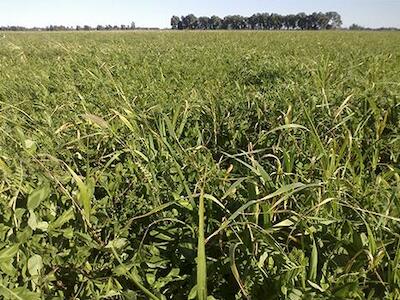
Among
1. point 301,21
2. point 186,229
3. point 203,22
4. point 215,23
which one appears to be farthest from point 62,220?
point 301,21

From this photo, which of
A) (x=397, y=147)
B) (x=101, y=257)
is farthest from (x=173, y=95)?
(x=101, y=257)

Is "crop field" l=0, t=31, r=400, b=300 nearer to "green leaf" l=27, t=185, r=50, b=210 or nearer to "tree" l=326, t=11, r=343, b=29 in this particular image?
"green leaf" l=27, t=185, r=50, b=210

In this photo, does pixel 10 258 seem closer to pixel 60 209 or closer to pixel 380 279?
pixel 60 209

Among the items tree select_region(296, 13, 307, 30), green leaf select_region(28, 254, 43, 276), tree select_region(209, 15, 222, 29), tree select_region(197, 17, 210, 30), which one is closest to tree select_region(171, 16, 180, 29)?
tree select_region(197, 17, 210, 30)

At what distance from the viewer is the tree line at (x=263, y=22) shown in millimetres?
110750

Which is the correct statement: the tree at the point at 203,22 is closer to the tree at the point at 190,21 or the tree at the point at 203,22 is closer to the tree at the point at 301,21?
Result: the tree at the point at 190,21

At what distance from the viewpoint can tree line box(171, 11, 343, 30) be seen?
4360 inches

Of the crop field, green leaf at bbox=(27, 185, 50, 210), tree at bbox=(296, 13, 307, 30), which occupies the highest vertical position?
tree at bbox=(296, 13, 307, 30)

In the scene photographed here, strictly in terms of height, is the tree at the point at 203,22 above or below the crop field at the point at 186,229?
above

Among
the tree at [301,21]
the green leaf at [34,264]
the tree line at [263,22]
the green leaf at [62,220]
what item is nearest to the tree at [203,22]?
the tree line at [263,22]

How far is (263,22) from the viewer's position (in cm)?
11381

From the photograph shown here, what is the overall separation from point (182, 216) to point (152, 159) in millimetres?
387

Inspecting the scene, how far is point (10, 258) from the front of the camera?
1075mm

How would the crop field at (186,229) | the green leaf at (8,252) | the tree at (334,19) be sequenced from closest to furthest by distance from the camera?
the green leaf at (8,252), the crop field at (186,229), the tree at (334,19)
